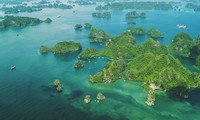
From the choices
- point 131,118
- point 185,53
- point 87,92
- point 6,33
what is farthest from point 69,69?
point 6,33

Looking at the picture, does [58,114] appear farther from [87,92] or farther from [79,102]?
[87,92]

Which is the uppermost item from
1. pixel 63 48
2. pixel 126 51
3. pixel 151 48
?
pixel 151 48

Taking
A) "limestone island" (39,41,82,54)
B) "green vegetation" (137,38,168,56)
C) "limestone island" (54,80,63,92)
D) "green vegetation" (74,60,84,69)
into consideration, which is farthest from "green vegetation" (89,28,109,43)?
"limestone island" (54,80,63,92)

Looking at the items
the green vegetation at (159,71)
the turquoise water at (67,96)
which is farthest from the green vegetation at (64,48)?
the green vegetation at (159,71)

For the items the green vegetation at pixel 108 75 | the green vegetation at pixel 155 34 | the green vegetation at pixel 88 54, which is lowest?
the green vegetation at pixel 155 34

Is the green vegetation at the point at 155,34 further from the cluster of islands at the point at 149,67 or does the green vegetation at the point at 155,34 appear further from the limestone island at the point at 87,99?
the limestone island at the point at 87,99

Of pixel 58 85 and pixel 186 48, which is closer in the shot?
pixel 58 85

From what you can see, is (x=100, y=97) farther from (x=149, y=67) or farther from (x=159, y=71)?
(x=159, y=71)

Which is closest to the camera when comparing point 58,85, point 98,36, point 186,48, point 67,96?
point 67,96

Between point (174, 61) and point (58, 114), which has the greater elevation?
point (174, 61)

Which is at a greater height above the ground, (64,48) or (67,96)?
(64,48)

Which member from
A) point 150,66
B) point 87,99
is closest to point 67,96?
point 87,99
